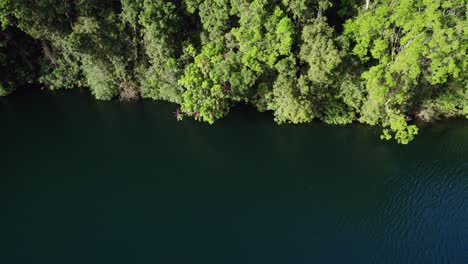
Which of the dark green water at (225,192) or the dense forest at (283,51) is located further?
the dense forest at (283,51)

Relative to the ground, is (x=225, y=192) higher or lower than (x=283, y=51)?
lower

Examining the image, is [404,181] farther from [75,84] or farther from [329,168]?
[75,84]

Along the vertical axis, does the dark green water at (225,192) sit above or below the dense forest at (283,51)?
below

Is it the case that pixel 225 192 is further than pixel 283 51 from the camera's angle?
No

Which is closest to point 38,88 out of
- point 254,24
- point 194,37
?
point 194,37
